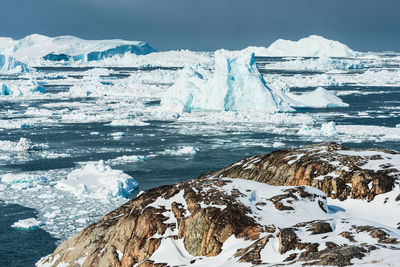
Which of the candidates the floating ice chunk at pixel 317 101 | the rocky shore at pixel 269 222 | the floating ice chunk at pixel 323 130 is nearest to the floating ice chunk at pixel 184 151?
the floating ice chunk at pixel 323 130

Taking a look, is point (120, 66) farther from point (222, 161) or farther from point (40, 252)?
point (40, 252)

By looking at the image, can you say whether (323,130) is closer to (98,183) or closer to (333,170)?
(98,183)

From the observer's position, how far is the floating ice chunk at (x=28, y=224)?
20.0m

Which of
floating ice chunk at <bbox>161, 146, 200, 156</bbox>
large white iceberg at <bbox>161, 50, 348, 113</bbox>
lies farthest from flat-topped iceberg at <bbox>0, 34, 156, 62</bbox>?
floating ice chunk at <bbox>161, 146, 200, 156</bbox>

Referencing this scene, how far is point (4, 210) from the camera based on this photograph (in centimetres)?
2219

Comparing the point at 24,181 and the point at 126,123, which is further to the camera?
the point at 126,123

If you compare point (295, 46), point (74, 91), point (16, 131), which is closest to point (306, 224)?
point (16, 131)

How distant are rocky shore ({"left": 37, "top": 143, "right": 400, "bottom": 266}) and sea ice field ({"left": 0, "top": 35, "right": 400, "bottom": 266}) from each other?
620 centimetres

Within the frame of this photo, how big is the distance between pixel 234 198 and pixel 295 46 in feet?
Result: 638

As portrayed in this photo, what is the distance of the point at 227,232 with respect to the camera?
11609mm

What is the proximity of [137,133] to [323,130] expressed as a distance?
1600 cm

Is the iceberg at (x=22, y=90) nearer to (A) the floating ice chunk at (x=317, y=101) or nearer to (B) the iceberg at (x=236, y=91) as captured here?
(B) the iceberg at (x=236, y=91)

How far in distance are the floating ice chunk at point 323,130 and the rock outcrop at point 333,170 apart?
22.0 metres

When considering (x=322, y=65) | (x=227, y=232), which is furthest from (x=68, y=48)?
(x=227, y=232)
